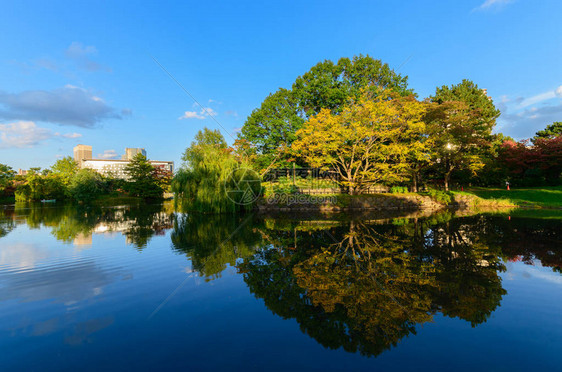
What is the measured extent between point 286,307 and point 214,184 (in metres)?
14.0

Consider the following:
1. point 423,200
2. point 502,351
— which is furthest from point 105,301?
point 423,200

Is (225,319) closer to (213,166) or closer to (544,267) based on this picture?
(544,267)

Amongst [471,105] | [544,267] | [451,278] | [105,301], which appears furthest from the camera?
[471,105]

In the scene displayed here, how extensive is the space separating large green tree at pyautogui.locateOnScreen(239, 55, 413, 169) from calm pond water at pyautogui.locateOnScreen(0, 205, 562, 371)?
2082 cm

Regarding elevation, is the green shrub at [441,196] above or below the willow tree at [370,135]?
below

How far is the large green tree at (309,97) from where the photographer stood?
2689 cm

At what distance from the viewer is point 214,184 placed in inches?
667

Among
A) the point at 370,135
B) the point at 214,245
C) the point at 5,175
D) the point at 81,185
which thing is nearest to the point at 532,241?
the point at 214,245

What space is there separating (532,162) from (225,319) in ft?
106

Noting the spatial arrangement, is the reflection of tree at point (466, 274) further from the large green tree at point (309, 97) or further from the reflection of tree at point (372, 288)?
the large green tree at point (309, 97)

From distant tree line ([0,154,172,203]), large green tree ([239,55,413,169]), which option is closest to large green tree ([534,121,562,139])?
large green tree ([239,55,413,169])

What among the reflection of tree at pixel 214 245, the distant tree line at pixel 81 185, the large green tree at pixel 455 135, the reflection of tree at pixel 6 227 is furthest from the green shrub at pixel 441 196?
the distant tree line at pixel 81 185

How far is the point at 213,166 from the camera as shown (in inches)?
691

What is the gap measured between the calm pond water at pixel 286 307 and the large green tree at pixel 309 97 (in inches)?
820
